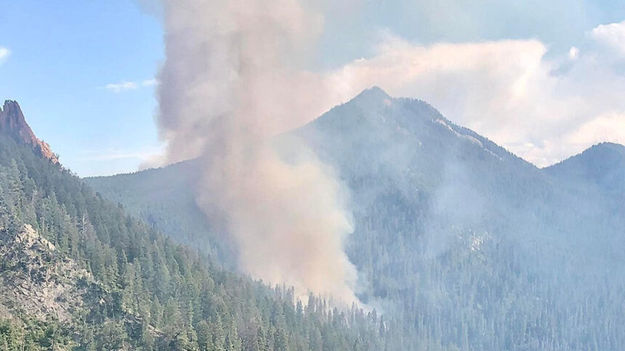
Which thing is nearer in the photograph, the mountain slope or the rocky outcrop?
the rocky outcrop

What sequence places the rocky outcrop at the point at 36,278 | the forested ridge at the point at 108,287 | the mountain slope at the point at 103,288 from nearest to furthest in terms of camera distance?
the rocky outcrop at the point at 36,278 < the mountain slope at the point at 103,288 < the forested ridge at the point at 108,287

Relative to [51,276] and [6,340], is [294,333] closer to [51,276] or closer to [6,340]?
[51,276]

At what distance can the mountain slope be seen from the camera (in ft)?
356

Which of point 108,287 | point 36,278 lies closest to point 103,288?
point 108,287

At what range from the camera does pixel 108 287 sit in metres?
123

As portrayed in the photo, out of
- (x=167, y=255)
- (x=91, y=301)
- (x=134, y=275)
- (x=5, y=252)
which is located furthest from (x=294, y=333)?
(x=5, y=252)

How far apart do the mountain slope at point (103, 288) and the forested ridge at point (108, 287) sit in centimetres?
24

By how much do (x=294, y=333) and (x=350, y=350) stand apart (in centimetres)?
2020

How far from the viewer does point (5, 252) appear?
113 m

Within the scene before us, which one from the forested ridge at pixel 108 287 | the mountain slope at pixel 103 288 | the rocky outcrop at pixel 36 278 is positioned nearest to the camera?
the rocky outcrop at pixel 36 278

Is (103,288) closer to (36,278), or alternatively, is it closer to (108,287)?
(108,287)

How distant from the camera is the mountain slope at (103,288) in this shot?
109 meters

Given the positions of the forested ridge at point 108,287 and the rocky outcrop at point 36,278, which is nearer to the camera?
the rocky outcrop at point 36,278

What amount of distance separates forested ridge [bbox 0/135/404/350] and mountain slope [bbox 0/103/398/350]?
0.78ft
